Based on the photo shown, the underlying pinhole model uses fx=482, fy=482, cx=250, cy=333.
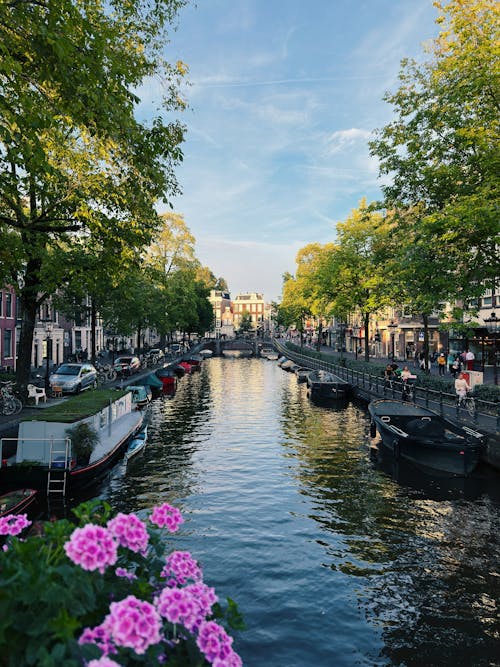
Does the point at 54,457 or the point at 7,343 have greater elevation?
the point at 7,343

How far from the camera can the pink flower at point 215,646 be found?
311 cm

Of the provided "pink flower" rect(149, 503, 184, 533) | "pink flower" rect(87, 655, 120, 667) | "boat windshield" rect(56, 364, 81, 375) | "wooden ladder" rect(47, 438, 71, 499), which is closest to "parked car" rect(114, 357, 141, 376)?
"boat windshield" rect(56, 364, 81, 375)

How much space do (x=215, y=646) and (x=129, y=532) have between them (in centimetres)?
100

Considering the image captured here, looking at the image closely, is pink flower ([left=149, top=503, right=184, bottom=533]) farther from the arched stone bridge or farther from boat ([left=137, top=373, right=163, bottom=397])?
the arched stone bridge

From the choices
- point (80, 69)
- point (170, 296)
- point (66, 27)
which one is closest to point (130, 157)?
point (80, 69)

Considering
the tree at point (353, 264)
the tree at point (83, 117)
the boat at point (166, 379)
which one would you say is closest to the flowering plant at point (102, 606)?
the tree at point (83, 117)

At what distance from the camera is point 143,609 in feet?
9.82

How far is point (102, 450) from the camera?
17.5 metres

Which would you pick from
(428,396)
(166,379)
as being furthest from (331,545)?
(166,379)

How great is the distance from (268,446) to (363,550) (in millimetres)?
11041

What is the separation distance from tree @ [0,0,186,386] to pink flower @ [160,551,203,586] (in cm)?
889

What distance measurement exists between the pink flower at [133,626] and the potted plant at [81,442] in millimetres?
13441

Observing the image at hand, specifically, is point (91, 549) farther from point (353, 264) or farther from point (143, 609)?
point (353, 264)

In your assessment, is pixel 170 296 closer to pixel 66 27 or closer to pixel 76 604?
pixel 66 27
